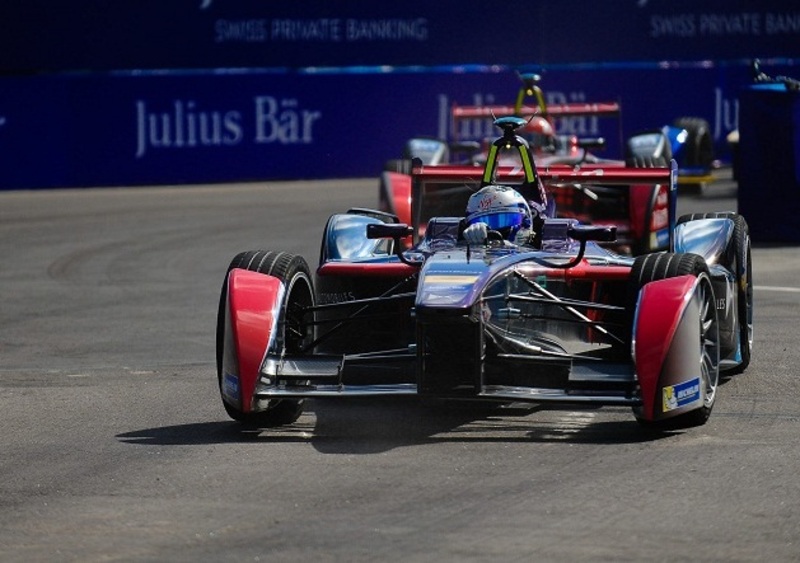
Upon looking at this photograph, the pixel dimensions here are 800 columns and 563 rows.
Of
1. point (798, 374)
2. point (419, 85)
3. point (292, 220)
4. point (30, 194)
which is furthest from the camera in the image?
point (419, 85)

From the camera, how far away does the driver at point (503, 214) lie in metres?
9.40

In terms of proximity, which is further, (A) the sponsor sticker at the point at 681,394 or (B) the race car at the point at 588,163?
(B) the race car at the point at 588,163

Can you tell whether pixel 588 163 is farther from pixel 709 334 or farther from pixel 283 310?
pixel 283 310

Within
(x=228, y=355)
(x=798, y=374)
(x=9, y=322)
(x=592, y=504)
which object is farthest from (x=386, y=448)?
(x=9, y=322)

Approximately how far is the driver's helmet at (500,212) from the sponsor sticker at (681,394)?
1762 mm

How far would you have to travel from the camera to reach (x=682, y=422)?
26.7 feet

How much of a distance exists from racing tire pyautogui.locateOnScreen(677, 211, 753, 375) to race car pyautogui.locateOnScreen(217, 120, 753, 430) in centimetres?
6

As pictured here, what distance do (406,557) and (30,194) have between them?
19.4 meters

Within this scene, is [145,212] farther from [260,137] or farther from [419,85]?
[419,85]

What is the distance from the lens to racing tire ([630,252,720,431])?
8.14 meters

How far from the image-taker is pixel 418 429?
331 inches

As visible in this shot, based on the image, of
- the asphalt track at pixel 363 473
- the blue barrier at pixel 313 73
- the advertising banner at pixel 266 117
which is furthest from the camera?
the blue barrier at pixel 313 73

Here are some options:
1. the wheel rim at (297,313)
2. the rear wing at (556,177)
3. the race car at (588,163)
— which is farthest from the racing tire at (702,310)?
the race car at (588,163)

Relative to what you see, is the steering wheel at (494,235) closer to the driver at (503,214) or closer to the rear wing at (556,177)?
the driver at (503,214)
